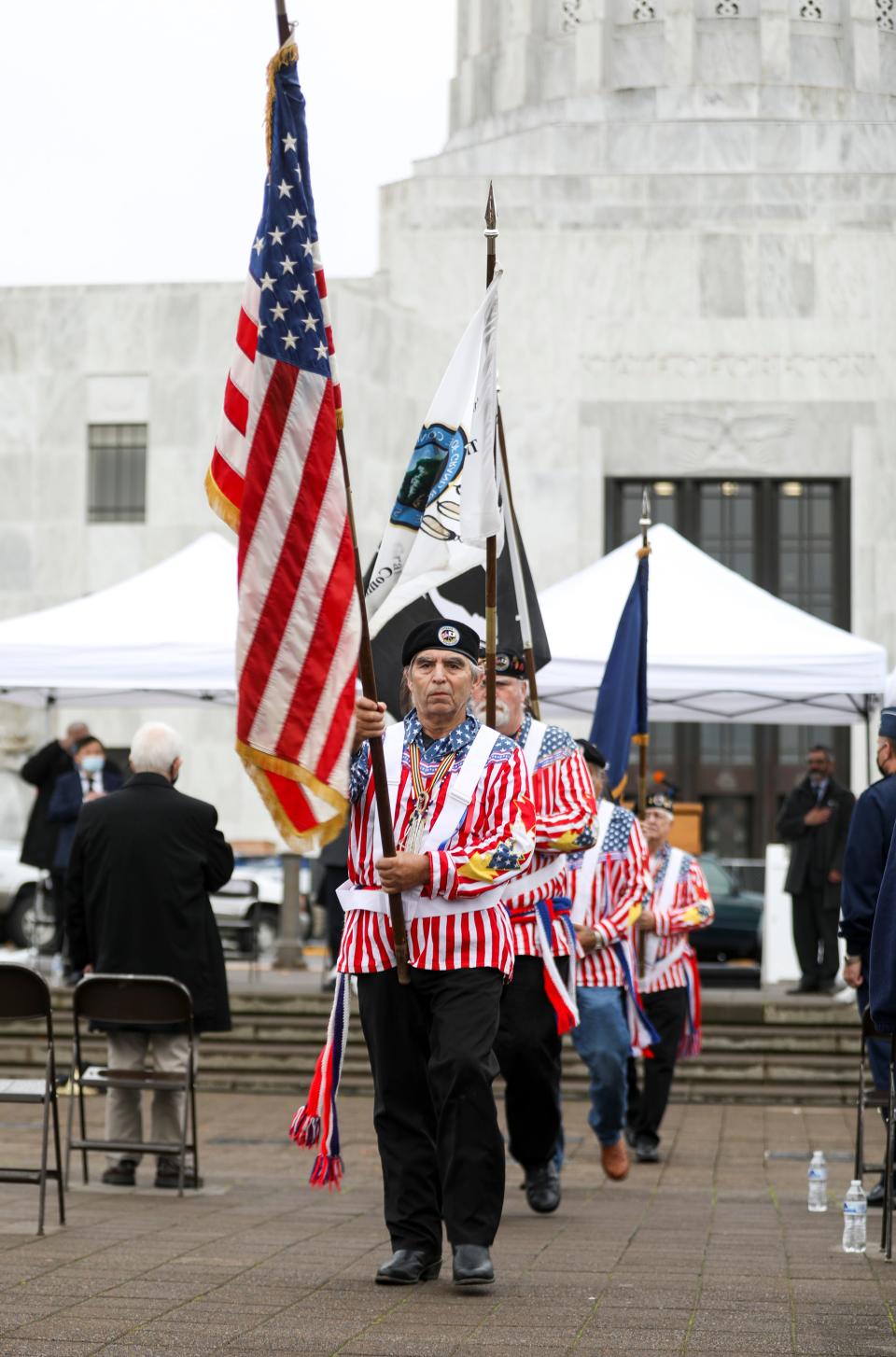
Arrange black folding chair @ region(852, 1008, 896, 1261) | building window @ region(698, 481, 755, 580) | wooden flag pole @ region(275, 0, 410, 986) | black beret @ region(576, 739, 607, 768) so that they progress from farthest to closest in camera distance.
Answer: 1. building window @ region(698, 481, 755, 580)
2. black beret @ region(576, 739, 607, 768)
3. black folding chair @ region(852, 1008, 896, 1261)
4. wooden flag pole @ region(275, 0, 410, 986)

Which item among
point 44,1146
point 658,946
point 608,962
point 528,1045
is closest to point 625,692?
point 658,946

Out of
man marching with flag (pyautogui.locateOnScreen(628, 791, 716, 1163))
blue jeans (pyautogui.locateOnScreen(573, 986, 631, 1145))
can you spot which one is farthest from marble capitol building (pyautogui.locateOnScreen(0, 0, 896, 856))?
blue jeans (pyautogui.locateOnScreen(573, 986, 631, 1145))

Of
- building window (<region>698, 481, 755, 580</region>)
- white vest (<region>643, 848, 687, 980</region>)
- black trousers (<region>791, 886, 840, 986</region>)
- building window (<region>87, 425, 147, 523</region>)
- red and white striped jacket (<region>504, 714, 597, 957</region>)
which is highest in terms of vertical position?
building window (<region>87, 425, 147, 523</region>)

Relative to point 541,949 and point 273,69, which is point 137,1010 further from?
point 273,69

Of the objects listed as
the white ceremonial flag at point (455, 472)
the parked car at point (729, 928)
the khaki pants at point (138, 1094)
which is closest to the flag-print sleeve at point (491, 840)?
the white ceremonial flag at point (455, 472)

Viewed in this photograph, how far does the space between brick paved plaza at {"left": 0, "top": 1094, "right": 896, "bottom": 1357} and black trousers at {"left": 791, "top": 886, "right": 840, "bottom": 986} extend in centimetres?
731

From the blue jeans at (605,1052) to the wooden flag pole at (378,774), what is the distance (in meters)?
3.15

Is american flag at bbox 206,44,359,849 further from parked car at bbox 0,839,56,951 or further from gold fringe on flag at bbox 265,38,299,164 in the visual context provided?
parked car at bbox 0,839,56,951

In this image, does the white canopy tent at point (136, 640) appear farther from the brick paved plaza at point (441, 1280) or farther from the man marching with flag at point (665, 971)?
the brick paved plaza at point (441, 1280)

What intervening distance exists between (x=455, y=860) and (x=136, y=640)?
10.3 metres

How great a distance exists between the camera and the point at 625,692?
12.4m

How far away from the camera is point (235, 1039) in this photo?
15789 millimetres

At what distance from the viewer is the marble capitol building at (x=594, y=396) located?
34438 mm

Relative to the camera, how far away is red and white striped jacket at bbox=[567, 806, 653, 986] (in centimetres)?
974
